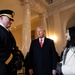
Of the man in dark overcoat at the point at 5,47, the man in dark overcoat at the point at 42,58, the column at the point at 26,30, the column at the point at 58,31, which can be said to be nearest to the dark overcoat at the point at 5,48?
the man in dark overcoat at the point at 5,47

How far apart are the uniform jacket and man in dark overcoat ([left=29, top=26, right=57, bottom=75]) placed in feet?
4.14

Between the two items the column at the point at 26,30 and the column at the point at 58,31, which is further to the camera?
the column at the point at 58,31

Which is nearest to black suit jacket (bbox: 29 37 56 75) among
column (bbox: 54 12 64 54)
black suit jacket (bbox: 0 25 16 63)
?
black suit jacket (bbox: 0 25 16 63)

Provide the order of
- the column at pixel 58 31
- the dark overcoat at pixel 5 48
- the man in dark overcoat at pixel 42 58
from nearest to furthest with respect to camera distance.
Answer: the dark overcoat at pixel 5 48
the man in dark overcoat at pixel 42 58
the column at pixel 58 31

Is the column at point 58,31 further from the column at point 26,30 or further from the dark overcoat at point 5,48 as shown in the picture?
the dark overcoat at point 5,48

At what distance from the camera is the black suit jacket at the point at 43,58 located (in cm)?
288

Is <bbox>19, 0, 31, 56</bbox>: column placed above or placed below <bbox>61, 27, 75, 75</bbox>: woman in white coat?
above

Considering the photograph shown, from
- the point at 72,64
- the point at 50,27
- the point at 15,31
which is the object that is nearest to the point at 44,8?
the point at 50,27

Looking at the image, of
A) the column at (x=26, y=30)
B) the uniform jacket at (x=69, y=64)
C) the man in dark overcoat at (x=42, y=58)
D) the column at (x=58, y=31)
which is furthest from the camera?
the column at (x=58, y=31)

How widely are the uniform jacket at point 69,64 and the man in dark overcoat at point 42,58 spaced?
49.7 inches

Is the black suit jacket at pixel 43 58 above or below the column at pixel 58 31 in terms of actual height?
below

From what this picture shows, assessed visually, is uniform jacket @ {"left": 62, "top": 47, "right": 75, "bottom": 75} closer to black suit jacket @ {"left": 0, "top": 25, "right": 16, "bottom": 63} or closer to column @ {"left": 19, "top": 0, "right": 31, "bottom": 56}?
black suit jacket @ {"left": 0, "top": 25, "right": 16, "bottom": 63}

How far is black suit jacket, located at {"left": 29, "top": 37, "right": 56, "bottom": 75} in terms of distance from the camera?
2.88m

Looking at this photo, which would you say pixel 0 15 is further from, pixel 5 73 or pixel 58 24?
pixel 58 24
